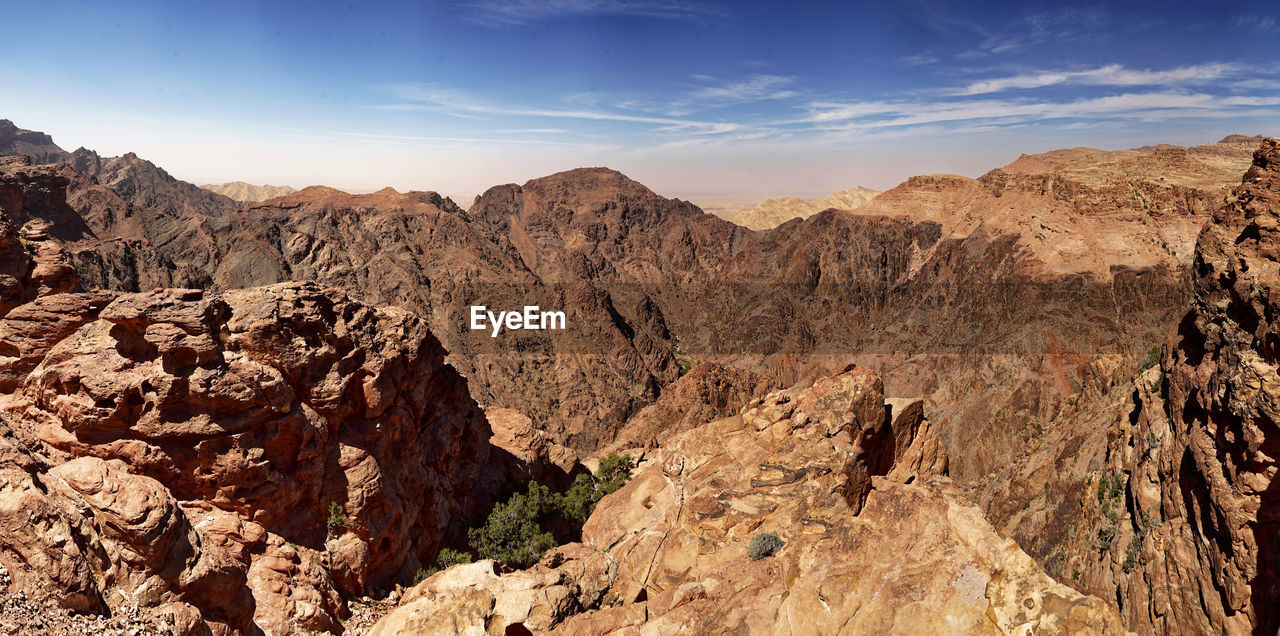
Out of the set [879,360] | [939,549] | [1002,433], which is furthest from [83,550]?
[879,360]

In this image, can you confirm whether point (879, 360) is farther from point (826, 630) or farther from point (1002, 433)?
point (826, 630)

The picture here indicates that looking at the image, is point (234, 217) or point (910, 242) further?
point (910, 242)

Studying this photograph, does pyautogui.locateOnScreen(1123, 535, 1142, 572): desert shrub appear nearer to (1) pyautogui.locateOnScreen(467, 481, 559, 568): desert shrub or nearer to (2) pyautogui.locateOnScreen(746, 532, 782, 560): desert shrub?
(2) pyautogui.locateOnScreen(746, 532, 782, 560): desert shrub

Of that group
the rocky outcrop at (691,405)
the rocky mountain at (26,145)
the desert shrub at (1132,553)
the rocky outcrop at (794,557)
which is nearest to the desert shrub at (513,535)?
the rocky outcrop at (794,557)

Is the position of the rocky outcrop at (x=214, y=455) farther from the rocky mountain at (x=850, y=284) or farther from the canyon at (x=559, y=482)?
the rocky mountain at (x=850, y=284)

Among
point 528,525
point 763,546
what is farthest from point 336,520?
point 763,546
